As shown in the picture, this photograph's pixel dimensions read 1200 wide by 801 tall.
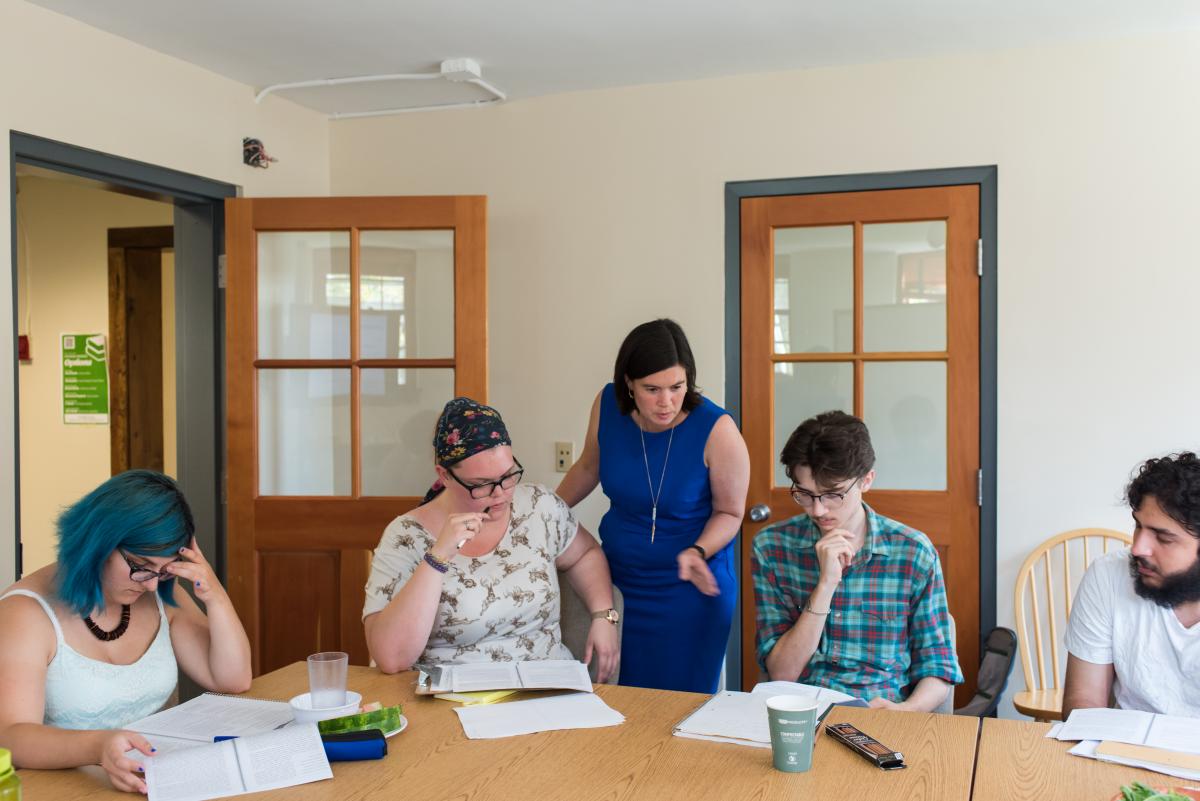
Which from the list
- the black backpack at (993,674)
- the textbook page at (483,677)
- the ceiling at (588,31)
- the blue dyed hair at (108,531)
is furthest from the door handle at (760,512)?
the blue dyed hair at (108,531)

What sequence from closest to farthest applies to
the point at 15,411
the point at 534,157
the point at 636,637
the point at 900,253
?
the point at 636,637
the point at 15,411
the point at 900,253
the point at 534,157

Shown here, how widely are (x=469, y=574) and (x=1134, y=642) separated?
4.25 ft

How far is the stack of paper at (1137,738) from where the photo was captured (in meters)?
1.60

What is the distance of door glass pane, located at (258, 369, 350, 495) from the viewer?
3703 millimetres

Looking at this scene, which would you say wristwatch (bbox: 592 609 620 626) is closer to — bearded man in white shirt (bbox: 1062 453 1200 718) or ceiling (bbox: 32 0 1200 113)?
bearded man in white shirt (bbox: 1062 453 1200 718)

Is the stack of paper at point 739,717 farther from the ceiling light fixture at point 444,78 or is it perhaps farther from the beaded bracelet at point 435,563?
the ceiling light fixture at point 444,78

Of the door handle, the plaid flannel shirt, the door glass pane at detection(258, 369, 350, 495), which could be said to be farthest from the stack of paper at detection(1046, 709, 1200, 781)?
the door glass pane at detection(258, 369, 350, 495)

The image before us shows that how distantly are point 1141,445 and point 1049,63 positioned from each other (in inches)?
48.4

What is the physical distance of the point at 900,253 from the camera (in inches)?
139

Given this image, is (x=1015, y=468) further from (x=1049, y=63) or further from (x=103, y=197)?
(x=103, y=197)

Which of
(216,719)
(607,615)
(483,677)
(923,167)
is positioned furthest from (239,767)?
(923,167)

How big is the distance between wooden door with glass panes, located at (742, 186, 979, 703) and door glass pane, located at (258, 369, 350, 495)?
1.42m

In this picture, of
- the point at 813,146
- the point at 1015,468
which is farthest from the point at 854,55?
the point at 1015,468

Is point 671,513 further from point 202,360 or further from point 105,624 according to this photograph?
point 202,360
